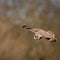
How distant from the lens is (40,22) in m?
1.07

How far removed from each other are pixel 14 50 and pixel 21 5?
0.47m

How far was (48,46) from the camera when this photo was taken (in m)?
0.89

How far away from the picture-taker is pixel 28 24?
1051mm

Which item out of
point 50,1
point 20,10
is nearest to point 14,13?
point 20,10

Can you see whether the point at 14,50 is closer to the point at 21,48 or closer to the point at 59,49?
the point at 21,48

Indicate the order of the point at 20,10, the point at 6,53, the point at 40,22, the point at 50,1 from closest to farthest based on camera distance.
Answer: the point at 6,53
the point at 40,22
the point at 20,10
the point at 50,1

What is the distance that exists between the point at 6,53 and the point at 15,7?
0.45m

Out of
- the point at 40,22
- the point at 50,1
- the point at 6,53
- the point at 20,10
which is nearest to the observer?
the point at 6,53

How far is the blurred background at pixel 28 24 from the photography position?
85 centimetres

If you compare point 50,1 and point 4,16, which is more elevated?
point 50,1

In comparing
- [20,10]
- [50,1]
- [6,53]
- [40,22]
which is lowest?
[6,53]

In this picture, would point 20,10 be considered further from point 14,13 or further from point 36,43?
point 36,43

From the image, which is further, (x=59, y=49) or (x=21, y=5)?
(x=21, y=5)

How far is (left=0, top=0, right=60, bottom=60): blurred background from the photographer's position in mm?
847
